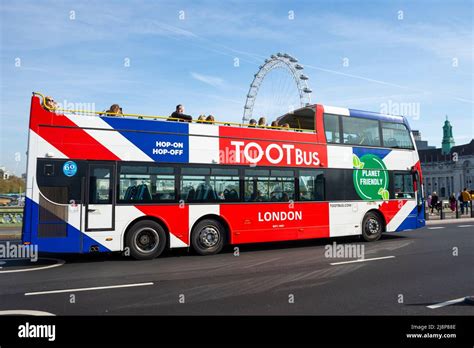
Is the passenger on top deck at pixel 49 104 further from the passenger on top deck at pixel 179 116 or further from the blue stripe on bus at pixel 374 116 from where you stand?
the blue stripe on bus at pixel 374 116

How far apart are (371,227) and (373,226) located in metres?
0.11

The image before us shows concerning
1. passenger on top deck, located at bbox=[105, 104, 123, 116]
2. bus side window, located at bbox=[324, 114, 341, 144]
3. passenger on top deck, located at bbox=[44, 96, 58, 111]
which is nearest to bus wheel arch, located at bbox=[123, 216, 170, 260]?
passenger on top deck, located at bbox=[105, 104, 123, 116]

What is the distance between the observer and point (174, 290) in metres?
6.40

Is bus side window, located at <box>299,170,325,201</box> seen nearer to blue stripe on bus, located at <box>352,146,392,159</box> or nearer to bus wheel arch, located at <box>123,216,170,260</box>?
blue stripe on bus, located at <box>352,146,392,159</box>

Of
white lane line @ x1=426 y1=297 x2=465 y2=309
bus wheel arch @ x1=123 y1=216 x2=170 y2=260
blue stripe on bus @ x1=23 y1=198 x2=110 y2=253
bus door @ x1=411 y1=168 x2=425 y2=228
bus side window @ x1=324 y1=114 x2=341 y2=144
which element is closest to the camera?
white lane line @ x1=426 y1=297 x2=465 y2=309

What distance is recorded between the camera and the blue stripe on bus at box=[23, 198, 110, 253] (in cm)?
833

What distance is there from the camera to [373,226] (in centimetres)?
1286

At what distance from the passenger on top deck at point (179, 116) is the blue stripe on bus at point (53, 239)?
3.71 metres

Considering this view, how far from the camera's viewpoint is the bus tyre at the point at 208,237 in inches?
395

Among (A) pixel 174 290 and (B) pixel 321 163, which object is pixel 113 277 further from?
(B) pixel 321 163

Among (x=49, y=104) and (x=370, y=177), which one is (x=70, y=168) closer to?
(x=49, y=104)

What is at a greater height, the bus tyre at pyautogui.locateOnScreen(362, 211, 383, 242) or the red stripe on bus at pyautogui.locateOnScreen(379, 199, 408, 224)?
the red stripe on bus at pyautogui.locateOnScreen(379, 199, 408, 224)

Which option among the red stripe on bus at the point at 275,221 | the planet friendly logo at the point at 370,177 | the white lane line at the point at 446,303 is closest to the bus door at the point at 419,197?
the planet friendly logo at the point at 370,177
